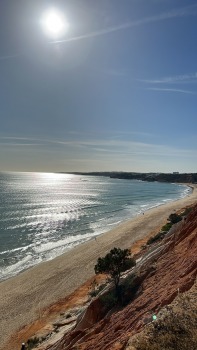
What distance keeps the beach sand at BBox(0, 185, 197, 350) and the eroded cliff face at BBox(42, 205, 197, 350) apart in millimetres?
7622

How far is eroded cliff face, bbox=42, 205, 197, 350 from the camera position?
10.9 meters

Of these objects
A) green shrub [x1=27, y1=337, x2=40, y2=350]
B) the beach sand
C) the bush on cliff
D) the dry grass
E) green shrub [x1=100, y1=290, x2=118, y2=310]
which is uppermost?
the dry grass

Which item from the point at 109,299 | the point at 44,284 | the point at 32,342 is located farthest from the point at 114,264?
the point at 44,284

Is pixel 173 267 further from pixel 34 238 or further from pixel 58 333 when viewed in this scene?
pixel 34 238

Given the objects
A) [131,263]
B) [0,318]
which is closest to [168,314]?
[131,263]

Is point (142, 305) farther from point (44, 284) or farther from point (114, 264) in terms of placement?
point (44, 284)

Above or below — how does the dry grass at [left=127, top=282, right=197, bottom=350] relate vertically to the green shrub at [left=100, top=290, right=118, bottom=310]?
above

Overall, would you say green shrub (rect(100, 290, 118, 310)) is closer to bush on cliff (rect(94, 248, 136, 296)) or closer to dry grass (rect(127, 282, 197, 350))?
bush on cliff (rect(94, 248, 136, 296))

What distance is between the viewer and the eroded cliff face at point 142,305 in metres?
10.9

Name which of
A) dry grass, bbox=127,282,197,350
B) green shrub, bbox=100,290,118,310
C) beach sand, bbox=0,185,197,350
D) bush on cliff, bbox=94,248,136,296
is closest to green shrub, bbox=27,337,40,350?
beach sand, bbox=0,185,197,350

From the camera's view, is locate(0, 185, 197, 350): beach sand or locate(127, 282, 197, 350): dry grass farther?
locate(0, 185, 197, 350): beach sand

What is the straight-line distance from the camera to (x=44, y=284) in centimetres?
3075

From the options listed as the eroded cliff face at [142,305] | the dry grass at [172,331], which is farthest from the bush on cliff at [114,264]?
the dry grass at [172,331]

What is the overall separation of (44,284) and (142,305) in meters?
20.1
